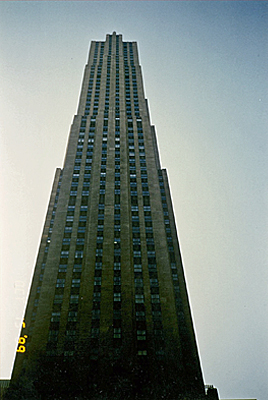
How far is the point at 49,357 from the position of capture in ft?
116

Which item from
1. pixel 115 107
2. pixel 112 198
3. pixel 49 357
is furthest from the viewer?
pixel 115 107

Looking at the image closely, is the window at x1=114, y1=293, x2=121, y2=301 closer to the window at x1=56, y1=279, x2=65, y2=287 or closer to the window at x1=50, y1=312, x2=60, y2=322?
the window at x1=50, y1=312, x2=60, y2=322

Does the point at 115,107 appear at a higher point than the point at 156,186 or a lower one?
higher

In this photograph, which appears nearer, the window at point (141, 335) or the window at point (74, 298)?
the window at point (141, 335)

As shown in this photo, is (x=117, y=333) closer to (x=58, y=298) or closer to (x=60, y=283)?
(x=58, y=298)

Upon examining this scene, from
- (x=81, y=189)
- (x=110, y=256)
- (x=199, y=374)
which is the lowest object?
(x=199, y=374)

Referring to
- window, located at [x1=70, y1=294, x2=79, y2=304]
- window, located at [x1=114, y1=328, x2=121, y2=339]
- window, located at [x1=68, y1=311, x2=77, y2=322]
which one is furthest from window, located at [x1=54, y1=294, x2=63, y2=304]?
window, located at [x1=114, y1=328, x2=121, y2=339]

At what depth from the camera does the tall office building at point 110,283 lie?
3466cm

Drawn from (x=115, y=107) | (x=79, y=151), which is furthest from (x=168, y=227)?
(x=115, y=107)

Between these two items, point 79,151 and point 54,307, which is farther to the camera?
point 79,151

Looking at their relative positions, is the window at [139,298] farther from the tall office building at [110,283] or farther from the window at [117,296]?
the window at [117,296]

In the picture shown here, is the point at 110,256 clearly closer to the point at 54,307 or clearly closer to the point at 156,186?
the point at 54,307

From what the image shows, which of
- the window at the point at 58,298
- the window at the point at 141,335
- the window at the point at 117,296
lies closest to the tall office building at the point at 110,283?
the window at the point at 58,298

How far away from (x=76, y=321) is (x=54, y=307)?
14.1ft
